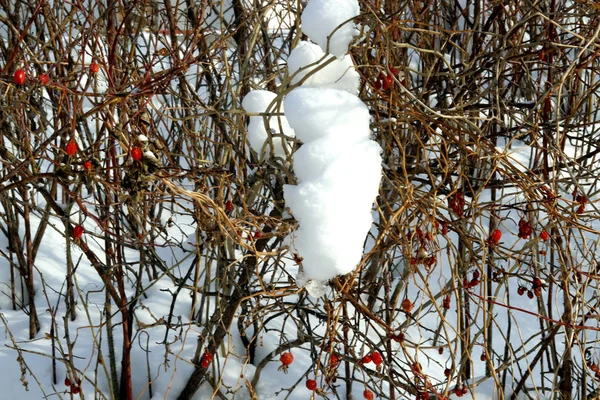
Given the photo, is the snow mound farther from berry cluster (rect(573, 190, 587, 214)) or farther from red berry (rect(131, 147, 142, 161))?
berry cluster (rect(573, 190, 587, 214))

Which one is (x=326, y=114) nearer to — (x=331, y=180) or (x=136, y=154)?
(x=331, y=180)

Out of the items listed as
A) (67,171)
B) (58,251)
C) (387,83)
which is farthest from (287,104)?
(58,251)

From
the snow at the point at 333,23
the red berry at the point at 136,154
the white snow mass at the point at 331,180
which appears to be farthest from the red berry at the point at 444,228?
the red berry at the point at 136,154

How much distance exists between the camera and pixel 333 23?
133 cm

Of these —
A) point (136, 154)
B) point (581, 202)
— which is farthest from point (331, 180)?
point (581, 202)

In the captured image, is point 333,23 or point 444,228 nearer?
point 333,23

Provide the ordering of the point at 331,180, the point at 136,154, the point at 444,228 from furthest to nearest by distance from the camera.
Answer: the point at 444,228
the point at 136,154
the point at 331,180

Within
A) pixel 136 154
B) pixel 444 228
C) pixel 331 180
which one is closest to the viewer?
pixel 331 180

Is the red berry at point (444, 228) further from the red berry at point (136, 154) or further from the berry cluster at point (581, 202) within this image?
the red berry at point (136, 154)

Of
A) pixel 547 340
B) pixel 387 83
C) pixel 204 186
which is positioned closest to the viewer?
pixel 387 83

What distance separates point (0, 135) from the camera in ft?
6.93

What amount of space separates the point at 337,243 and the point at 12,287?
1873mm

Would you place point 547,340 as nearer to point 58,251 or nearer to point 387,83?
point 387,83

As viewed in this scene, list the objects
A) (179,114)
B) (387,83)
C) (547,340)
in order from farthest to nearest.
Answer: (179,114), (547,340), (387,83)
